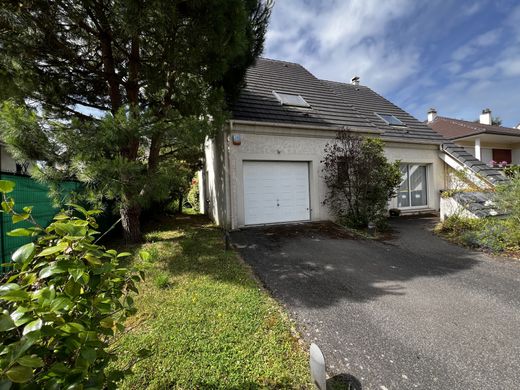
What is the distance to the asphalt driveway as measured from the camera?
2379 millimetres

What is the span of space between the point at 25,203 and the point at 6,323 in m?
5.32

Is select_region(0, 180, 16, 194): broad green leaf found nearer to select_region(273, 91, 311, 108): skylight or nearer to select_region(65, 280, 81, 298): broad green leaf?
select_region(65, 280, 81, 298): broad green leaf

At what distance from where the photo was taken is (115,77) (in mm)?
5590

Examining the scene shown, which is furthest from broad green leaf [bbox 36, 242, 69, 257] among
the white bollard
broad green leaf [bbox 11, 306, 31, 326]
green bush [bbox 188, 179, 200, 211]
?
green bush [bbox 188, 179, 200, 211]

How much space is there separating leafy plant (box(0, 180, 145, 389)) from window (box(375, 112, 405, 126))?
486 inches

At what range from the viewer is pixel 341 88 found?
45.5ft

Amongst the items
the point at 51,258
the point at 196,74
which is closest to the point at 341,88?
the point at 196,74

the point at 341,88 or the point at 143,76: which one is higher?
the point at 341,88

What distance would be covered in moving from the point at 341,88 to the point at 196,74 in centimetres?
1083

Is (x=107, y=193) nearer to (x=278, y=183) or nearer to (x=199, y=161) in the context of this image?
(x=278, y=183)

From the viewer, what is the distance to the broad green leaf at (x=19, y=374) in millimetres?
801

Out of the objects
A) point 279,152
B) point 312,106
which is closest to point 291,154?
point 279,152

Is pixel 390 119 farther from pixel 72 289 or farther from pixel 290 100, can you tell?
pixel 72 289

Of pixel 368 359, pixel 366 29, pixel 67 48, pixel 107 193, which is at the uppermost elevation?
pixel 366 29
